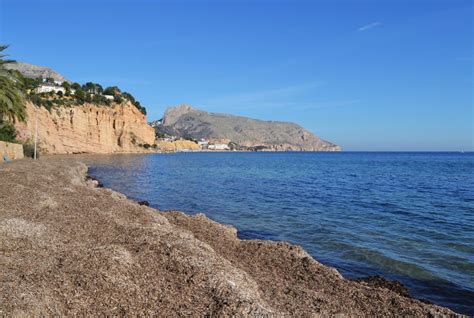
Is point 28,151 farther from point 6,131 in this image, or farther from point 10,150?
point 10,150

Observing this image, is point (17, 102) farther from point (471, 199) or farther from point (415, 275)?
point (471, 199)

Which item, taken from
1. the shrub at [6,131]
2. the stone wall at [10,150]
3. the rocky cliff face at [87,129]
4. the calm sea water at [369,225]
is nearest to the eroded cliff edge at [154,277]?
the calm sea water at [369,225]

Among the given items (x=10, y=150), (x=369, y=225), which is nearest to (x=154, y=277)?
(x=369, y=225)

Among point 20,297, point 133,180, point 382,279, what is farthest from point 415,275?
point 133,180

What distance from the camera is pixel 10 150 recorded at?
4122 centimetres

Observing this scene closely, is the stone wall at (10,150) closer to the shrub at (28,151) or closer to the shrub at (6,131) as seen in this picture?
the shrub at (6,131)

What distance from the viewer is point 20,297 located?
5.84m

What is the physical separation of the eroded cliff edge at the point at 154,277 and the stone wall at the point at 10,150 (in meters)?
30.1

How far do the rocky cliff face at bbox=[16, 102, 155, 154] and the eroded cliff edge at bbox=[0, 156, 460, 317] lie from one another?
183 ft

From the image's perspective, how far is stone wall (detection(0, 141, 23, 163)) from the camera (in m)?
38.1

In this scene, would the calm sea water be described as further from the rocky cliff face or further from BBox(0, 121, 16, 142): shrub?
the rocky cliff face

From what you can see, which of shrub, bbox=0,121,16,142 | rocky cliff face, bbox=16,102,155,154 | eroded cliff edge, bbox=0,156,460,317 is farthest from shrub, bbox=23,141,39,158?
eroded cliff edge, bbox=0,156,460,317

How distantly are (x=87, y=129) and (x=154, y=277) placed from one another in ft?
310

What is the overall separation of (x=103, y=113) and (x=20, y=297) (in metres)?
102
